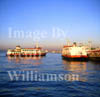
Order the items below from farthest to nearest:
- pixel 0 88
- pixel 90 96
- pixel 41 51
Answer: pixel 41 51
pixel 0 88
pixel 90 96

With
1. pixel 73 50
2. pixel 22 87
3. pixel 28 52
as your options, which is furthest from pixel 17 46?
pixel 22 87

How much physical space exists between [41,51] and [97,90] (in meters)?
99.1

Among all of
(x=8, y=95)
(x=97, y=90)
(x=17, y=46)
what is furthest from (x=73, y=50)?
(x=17, y=46)

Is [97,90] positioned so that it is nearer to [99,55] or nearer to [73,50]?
[73,50]

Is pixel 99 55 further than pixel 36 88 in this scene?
Yes

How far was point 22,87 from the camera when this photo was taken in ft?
53.8

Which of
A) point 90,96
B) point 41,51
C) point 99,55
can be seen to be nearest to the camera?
point 90,96

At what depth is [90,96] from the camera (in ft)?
44.3

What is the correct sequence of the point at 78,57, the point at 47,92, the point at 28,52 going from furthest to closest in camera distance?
the point at 28,52 < the point at 78,57 < the point at 47,92

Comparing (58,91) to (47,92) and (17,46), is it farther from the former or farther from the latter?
(17,46)

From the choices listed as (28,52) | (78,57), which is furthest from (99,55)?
(28,52)

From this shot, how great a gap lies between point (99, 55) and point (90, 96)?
4813 cm

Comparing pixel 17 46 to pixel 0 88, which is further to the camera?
pixel 17 46

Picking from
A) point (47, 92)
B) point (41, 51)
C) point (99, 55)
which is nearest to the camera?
point (47, 92)
